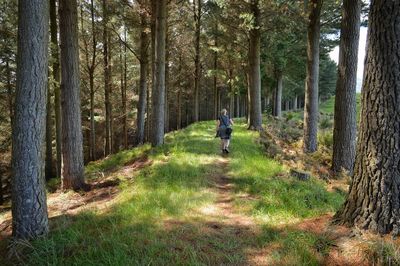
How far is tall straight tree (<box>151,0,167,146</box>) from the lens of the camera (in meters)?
11.8

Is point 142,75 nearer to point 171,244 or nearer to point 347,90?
point 347,90

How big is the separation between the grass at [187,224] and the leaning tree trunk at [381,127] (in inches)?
30.9

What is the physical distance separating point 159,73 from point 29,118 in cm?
719

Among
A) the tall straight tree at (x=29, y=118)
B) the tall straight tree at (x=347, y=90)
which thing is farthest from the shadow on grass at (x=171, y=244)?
the tall straight tree at (x=347, y=90)

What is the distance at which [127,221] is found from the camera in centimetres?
552

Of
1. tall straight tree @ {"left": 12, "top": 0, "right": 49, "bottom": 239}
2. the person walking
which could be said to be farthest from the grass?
the person walking

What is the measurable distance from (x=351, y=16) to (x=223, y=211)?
22.1 ft

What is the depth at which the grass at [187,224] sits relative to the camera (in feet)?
14.0

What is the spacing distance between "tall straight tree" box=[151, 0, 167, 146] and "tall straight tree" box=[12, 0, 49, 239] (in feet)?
22.0

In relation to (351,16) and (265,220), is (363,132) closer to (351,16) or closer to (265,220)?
(265,220)

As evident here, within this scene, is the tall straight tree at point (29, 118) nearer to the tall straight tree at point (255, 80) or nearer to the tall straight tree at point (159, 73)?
the tall straight tree at point (159, 73)

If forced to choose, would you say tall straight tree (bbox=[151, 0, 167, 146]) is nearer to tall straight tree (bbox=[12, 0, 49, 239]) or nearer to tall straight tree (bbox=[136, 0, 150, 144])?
tall straight tree (bbox=[136, 0, 150, 144])

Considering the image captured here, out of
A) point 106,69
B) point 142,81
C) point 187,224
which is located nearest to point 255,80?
point 142,81

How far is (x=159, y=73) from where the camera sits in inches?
476
